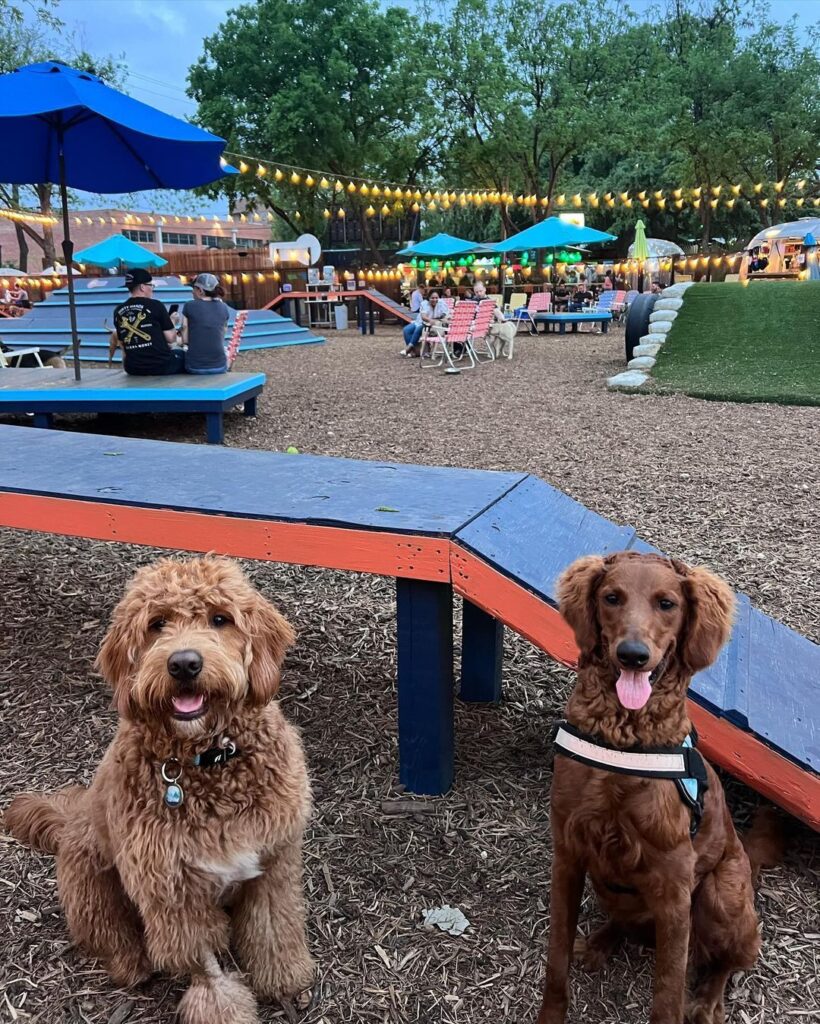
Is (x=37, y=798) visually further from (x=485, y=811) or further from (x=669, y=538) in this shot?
(x=669, y=538)

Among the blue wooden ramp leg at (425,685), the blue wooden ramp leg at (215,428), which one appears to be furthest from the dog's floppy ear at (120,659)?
the blue wooden ramp leg at (215,428)

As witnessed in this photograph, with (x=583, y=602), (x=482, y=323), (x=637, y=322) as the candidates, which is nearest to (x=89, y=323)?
(x=482, y=323)

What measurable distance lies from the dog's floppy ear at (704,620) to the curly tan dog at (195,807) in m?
0.99

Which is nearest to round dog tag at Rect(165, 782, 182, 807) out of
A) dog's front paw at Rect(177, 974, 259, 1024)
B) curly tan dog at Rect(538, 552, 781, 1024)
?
dog's front paw at Rect(177, 974, 259, 1024)

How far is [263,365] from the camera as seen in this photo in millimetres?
15812

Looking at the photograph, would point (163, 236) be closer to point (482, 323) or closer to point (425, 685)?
point (482, 323)

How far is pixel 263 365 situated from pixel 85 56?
21741mm

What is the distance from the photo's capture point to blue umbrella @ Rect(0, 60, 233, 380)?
6.34 meters

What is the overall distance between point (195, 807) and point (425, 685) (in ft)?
3.22

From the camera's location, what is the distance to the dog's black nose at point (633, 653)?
5.55ft

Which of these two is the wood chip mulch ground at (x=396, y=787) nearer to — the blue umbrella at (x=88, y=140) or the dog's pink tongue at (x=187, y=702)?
the dog's pink tongue at (x=187, y=702)

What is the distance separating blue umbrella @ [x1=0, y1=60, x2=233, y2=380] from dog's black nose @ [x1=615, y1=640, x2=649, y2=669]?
6.40m

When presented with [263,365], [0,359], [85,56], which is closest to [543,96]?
[85,56]

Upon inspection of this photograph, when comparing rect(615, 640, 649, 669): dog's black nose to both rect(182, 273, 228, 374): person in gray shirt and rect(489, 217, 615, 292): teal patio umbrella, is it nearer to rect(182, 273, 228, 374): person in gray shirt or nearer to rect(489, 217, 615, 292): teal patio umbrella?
rect(182, 273, 228, 374): person in gray shirt
